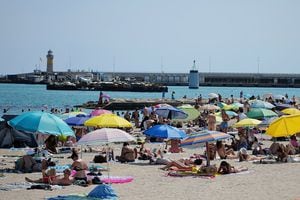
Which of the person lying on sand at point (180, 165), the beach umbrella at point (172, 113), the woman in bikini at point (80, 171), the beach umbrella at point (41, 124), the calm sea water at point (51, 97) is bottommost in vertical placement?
the calm sea water at point (51, 97)

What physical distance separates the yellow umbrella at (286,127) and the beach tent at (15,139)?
8457 mm

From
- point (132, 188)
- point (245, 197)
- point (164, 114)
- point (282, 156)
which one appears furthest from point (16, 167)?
point (164, 114)

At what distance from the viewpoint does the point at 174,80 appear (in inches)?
7436

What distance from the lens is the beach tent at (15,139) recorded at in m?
21.8

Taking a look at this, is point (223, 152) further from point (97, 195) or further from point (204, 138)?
point (97, 195)

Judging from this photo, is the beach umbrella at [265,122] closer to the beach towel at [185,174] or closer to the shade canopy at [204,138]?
the shade canopy at [204,138]

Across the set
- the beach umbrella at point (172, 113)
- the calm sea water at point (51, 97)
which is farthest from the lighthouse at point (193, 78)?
the beach umbrella at point (172, 113)

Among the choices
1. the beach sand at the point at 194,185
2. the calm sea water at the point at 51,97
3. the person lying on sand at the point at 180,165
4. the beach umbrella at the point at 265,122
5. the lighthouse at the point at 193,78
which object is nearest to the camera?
the beach sand at the point at 194,185

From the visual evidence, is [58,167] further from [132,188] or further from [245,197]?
[245,197]

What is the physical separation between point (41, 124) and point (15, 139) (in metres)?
6.42

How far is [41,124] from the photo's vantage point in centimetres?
1588

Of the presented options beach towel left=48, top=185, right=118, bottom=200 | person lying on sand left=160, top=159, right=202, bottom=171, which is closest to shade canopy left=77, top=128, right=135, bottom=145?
person lying on sand left=160, top=159, right=202, bottom=171

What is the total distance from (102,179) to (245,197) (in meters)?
3.56

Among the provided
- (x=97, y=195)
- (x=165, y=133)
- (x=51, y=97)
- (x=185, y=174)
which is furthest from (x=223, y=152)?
(x=51, y=97)
